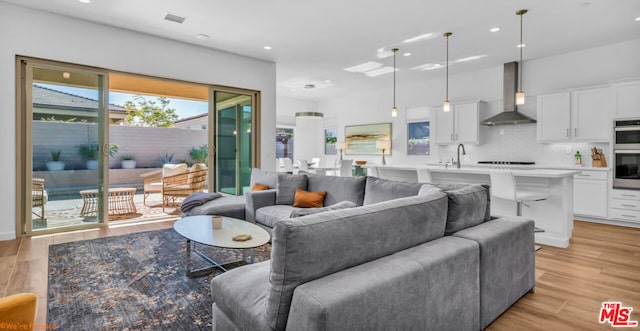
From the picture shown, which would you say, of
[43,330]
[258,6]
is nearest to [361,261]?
[43,330]

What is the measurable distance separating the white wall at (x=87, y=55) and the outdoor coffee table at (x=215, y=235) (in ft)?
8.84

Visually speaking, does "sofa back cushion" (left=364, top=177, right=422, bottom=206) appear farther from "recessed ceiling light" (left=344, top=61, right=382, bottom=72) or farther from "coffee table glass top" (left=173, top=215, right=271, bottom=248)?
"recessed ceiling light" (left=344, top=61, right=382, bottom=72)

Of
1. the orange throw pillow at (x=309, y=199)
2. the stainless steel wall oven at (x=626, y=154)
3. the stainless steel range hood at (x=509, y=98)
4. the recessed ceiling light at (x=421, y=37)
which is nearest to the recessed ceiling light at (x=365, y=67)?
the recessed ceiling light at (x=421, y=37)

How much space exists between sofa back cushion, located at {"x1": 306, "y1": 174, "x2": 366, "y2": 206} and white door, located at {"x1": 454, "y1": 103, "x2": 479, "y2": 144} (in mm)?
4270

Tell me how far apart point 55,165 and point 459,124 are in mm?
7088

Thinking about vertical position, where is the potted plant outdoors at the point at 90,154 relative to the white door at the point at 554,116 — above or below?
below

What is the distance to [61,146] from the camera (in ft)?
14.2

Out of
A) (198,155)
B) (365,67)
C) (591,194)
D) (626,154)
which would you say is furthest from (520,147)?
(198,155)

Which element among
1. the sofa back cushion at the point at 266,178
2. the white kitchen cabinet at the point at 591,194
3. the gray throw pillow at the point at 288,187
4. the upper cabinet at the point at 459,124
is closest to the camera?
the gray throw pillow at the point at 288,187

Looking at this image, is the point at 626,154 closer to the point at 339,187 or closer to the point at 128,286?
the point at 339,187

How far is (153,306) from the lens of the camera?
7.43 ft

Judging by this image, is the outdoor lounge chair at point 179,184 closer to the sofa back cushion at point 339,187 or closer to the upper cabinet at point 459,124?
the sofa back cushion at point 339,187

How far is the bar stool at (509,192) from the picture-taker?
3.70m

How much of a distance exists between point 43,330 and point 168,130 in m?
8.29
